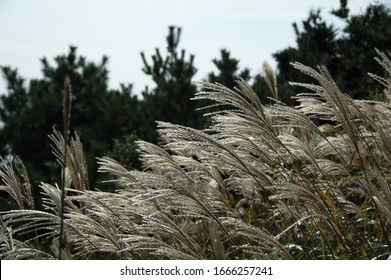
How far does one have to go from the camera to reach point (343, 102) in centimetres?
273

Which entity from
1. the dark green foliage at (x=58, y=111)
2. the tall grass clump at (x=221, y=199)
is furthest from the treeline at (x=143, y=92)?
the tall grass clump at (x=221, y=199)

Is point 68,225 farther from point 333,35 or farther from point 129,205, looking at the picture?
point 333,35

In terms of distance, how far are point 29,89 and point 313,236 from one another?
1055cm

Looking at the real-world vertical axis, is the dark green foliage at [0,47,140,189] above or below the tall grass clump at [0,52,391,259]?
above

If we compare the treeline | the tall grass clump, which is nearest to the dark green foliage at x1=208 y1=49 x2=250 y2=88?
the treeline

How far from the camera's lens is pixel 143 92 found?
40.4 ft

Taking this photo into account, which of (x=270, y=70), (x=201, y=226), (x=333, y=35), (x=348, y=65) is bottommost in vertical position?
(x=201, y=226)

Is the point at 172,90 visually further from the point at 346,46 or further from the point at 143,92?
the point at 346,46

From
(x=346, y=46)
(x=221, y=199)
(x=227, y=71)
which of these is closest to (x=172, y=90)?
(x=227, y=71)

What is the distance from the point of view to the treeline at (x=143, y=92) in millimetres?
10875

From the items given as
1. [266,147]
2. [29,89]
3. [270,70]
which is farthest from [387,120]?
[29,89]

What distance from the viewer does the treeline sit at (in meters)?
10.9

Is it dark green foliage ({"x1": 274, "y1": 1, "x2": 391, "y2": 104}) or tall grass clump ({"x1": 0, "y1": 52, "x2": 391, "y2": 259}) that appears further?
dark green foliage ({"x1": 274, "y1": 1, "x2": 391, "y2": 104})

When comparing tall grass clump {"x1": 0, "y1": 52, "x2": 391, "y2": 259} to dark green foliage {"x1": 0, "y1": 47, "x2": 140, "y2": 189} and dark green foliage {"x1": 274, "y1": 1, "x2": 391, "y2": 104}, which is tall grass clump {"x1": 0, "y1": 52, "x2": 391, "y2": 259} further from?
dark green foliage {"x1": 274, "y1": 1, "x2": 391, "y2": 104}
